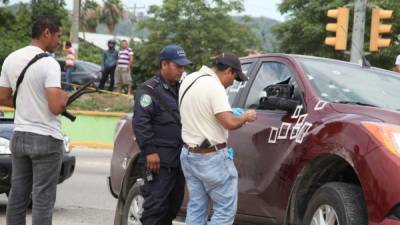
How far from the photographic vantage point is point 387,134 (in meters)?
4.75

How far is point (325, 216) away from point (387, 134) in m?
0.75

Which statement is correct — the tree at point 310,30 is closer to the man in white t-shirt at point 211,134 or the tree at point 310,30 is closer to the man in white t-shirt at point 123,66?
the man in white t-shirt at point 123,66

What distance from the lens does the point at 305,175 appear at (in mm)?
5418

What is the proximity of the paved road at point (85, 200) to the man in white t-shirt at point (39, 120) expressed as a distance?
108 inches

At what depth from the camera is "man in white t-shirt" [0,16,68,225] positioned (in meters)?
5.21

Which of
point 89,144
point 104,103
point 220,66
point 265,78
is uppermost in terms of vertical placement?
point 220,66

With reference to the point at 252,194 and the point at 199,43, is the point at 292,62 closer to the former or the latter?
the point at 252,194

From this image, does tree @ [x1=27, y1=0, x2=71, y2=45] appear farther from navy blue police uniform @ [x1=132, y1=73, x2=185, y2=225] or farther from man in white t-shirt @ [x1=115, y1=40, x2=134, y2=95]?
navy blue police uniform @ [x1=132, y1=73, x2=185, y2=225]

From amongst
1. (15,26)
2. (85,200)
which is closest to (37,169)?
(85,200)

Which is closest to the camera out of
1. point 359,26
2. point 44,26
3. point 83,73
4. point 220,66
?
point 44,26

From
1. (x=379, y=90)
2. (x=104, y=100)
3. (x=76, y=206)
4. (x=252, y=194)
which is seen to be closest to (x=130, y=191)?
(x=252, y=194)

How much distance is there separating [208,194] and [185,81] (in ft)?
2.73

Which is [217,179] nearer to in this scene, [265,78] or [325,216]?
[325,216]

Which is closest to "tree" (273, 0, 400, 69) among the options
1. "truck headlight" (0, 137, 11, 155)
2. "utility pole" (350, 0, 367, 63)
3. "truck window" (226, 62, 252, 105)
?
"utility pole" (350, 0, 367, 63)
